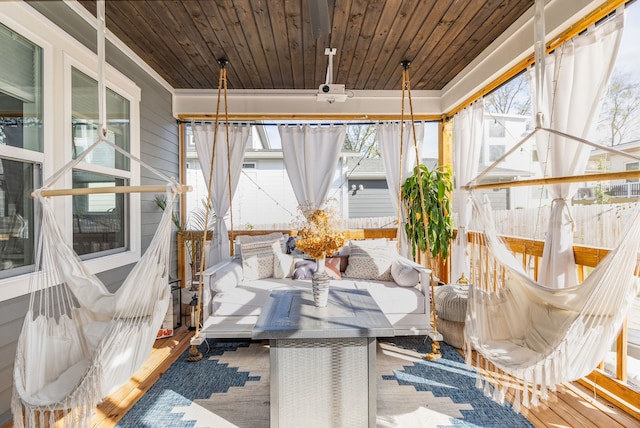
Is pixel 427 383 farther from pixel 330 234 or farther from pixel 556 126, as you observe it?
pixel 556 126

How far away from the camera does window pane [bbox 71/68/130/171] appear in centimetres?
273

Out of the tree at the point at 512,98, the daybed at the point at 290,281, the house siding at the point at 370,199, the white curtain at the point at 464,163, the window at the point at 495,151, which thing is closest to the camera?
the daybed at the point at 290,281

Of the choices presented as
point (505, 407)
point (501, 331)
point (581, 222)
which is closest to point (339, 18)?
point (581, 222)

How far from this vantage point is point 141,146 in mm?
3633

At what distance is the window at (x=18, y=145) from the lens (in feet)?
6.92

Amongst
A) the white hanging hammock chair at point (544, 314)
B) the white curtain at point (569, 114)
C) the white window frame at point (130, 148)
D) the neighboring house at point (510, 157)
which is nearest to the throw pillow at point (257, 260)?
the white window frame at point (130, 148)

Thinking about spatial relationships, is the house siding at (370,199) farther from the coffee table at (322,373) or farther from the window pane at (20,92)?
the window pane at (20,92)

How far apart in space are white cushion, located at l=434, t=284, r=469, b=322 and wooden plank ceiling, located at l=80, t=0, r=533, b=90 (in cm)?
225

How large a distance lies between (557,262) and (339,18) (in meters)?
2.39

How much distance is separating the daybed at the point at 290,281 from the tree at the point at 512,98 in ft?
5.59

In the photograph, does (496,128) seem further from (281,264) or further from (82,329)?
(82,329)

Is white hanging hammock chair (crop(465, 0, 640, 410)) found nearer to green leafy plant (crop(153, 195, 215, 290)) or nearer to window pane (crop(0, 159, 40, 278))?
window pane (crop(0, 159, 40, 278))

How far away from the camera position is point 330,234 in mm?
2453

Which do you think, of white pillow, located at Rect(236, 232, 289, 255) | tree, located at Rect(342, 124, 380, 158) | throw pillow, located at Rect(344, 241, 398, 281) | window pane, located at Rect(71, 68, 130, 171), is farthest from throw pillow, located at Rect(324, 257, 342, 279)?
window pane, located at Rect(71, 68, 130, 171)
